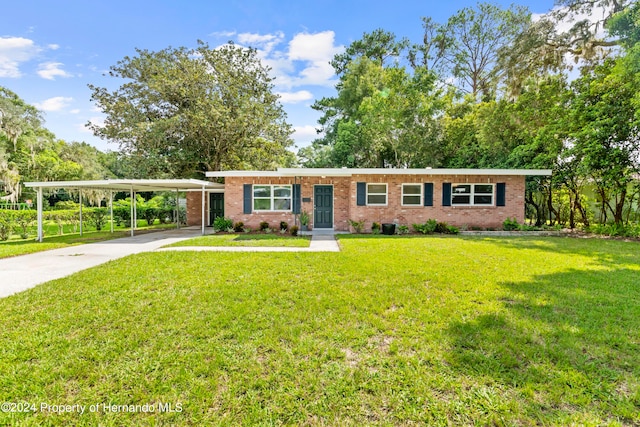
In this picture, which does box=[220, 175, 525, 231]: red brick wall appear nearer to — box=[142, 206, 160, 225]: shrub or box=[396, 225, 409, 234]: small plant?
box=[396, 225, 409, 234]: small plant

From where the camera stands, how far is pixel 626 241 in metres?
10.2

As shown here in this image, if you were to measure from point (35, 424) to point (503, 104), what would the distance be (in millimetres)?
18458

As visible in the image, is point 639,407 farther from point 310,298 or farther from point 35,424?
point 35,424


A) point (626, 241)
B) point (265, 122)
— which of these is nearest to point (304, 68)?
point (265, 122)

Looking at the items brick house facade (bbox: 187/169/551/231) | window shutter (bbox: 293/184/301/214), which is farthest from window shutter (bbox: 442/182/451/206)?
window shutter (bbox: 293/184/301/214)

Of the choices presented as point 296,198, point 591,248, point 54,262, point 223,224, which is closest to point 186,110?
point 223,224

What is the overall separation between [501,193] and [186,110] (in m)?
16.2

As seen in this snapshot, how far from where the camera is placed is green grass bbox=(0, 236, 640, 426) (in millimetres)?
2309

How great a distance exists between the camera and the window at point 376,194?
12.6 meters

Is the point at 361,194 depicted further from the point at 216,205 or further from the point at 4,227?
the point at 4,227

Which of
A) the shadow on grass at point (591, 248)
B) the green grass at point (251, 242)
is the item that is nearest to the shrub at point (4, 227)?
the green grass at point (251, 242)

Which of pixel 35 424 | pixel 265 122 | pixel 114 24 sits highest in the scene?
pixel 114 24

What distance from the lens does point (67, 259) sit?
739cm

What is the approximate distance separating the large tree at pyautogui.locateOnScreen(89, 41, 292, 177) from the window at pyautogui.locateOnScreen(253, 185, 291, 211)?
19.9ft
